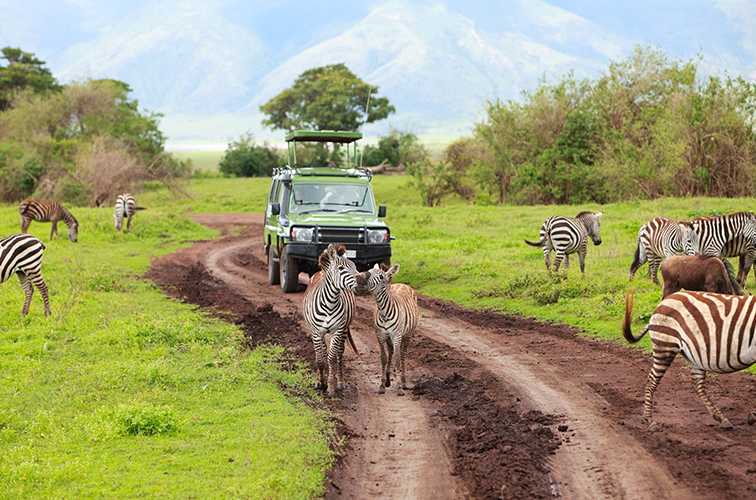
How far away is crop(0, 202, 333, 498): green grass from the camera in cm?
879

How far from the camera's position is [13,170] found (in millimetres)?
49281

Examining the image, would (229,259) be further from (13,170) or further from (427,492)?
(13,170)

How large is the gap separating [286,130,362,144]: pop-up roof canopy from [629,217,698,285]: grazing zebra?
22.8 feet

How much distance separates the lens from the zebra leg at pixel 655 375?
10.3 m

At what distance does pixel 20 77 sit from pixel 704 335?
65.9m

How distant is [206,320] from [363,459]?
28.2ft

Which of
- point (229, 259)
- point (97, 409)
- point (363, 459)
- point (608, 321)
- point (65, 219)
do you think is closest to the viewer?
point (363, 459)

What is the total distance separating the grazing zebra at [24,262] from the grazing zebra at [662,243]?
1158cm

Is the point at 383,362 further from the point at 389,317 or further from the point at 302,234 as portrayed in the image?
the point at 302,234

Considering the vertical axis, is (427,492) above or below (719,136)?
below

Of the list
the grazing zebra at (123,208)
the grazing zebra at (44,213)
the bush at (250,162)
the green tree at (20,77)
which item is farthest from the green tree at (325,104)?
the grazing zebra at (44,213)

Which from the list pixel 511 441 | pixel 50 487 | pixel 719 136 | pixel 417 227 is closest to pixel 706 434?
pixel 511 441

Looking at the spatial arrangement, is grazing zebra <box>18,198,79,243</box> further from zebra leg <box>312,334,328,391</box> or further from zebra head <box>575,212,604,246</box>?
zebra leg <box>312,334,328,391</box>

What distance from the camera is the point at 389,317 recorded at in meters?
12.1
